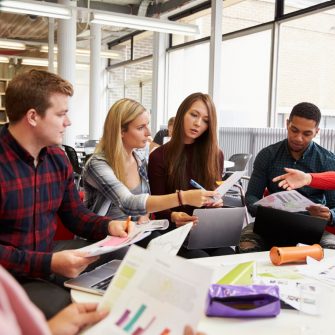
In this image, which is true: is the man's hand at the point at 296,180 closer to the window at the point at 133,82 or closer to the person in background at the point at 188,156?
the person in background at the point at 188,156

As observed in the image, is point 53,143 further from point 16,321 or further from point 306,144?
point 306,144

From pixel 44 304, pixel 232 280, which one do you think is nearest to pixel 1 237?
pixel 44 304

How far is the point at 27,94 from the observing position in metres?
1.62

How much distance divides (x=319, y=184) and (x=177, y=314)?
1.59m

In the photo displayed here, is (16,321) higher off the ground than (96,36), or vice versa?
(96,36)

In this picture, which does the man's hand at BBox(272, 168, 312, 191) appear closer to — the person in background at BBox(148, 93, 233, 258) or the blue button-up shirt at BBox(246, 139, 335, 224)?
the blue button-up shirt at BBox(246, 139, 335, 224)

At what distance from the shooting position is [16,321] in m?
0.54

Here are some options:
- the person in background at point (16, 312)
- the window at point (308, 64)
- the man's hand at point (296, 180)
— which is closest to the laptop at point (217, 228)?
the man's hand at point (296, 180)

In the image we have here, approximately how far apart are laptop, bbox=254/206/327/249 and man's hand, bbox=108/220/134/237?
2.28ft

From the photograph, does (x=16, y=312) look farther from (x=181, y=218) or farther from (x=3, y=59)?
(x=3, y=59)

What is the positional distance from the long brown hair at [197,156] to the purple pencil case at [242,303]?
1.32 m

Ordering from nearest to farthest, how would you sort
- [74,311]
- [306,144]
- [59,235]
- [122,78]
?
[74,311] < [59,235] < [306,144] < [122,78]

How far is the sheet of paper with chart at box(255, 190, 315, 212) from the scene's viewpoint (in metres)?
1.95

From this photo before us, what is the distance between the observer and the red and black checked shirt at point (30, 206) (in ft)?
4.83
